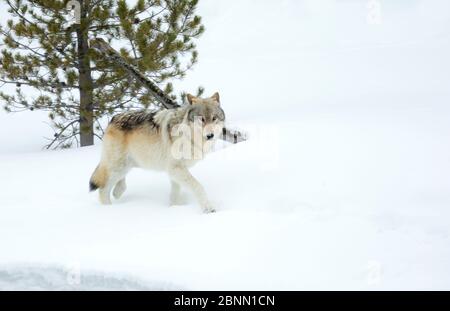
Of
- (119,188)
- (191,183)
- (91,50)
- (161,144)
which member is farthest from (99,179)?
(91,50)

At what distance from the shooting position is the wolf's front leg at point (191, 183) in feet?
15.2

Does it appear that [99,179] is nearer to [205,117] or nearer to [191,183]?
[191,183]

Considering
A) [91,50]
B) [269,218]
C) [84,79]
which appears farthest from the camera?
[84,79]

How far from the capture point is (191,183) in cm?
474

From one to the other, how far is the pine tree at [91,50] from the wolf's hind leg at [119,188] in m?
3.65

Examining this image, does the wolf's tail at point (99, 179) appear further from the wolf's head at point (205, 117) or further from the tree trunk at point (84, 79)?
the tree trunk at point (84, 79)

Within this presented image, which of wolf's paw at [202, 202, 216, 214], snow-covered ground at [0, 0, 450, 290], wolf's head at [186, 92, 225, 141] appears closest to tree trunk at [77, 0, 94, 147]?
snow-covered ground at [0, 0, 450, 290]

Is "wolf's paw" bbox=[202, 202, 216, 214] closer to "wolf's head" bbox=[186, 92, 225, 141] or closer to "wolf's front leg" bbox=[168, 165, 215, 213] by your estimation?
"wolf's front leg" bbox=[168, 165, 215, 213]

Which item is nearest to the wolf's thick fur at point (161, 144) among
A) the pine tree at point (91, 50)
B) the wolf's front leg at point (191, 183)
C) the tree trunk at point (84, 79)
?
the wolf's front leg at point (191, 183)

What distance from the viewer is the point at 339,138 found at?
5.89m

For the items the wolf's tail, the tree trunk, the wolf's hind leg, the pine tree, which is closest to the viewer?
the wolf's tail

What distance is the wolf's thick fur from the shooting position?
4.78 m

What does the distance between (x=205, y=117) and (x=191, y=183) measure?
26.8 inches
